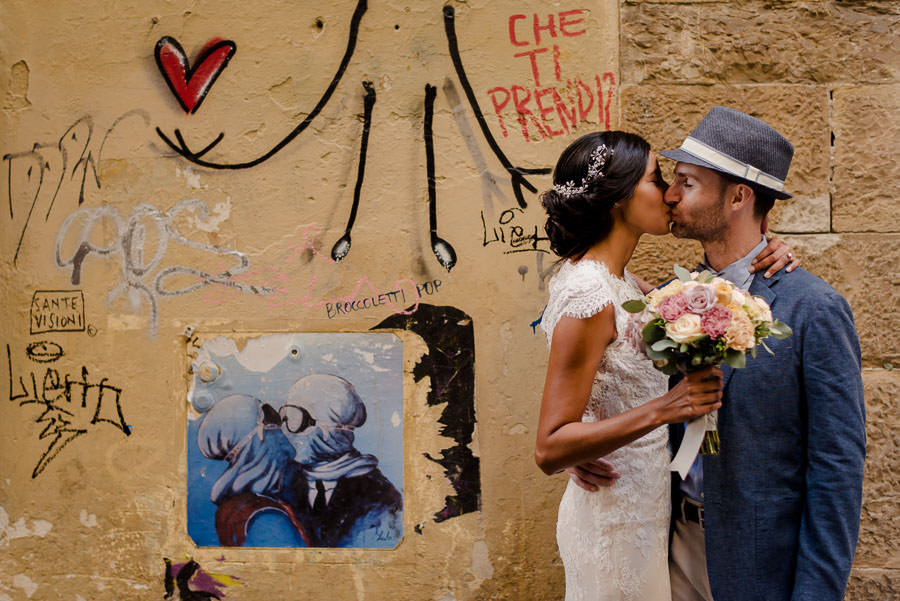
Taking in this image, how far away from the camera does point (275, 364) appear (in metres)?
3.29

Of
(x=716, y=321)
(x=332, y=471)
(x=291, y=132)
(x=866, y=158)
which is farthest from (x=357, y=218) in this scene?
(x=866, y=158)

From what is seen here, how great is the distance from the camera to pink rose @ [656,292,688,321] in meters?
1.88

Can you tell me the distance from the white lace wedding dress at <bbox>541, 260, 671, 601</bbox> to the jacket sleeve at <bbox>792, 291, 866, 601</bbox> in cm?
41

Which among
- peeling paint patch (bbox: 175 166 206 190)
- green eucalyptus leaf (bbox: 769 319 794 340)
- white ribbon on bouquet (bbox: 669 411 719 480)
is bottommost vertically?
white ribbon on bouquet (bbox: 669 411 719 480)

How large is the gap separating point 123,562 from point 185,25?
8.21 ft

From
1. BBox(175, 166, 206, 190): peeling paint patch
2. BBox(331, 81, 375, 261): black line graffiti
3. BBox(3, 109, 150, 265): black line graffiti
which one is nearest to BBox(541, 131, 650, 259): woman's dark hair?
BBox(331, 81, 375, 261): black line graffiti

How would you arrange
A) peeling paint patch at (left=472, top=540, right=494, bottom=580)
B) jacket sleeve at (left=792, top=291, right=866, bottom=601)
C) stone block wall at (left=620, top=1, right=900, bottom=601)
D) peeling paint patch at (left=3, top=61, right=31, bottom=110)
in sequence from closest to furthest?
1. jacket sleeve at (left=792, top=291, right=866, bottom=601)
2. stone block wall at (left=620, top=1, right=900, bottom=601)
3. peeling paint patch at (left=472, top=540, right=494, bottom=580)
4. peeling paint patch at (left=3, top=61, right=31, bottom=110)

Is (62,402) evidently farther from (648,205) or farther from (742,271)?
(742,271)

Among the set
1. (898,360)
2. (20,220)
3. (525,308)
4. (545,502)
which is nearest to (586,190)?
(525,308)

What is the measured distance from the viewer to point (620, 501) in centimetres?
225

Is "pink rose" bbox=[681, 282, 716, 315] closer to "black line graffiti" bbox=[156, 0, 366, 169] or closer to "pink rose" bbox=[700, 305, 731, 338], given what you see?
"pink rose" bbox=[700, 305, 731, 338]

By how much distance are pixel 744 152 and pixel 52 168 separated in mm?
3002

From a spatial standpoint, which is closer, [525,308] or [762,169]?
[762,169]

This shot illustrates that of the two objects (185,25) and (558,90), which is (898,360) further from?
(185,25)
